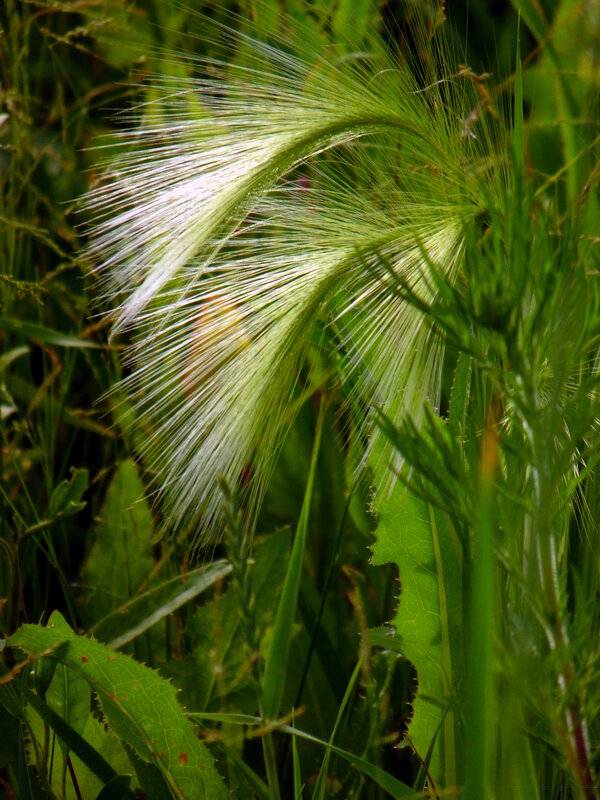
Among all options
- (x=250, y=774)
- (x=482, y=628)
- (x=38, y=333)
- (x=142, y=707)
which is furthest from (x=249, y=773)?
(x=38, y=333)

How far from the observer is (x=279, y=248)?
658 mm

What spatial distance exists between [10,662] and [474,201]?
1.98ft

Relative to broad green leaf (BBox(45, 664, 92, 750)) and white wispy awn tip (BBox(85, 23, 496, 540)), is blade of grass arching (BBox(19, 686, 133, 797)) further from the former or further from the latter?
white wispy awn tip (BBox(85, 23, 496, 540))

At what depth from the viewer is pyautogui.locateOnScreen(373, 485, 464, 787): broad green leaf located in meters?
0.67

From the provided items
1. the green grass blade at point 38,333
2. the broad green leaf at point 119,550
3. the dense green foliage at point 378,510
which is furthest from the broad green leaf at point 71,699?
the green grass blade at point 38,333

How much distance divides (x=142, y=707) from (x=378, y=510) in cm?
26

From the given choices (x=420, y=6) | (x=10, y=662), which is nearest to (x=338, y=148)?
(x=420, y=6)

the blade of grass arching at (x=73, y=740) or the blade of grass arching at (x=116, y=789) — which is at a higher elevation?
the blade of grass arching at (x=73, y=740)

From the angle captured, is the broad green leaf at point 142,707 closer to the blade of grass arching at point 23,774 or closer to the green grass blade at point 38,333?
the blade of grass arching at point 23,774

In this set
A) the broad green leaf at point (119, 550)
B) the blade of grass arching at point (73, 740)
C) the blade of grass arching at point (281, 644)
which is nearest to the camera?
the blade of grass arching at point (281, 644)

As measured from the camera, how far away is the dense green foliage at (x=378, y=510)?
417 mm

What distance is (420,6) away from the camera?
2.69 feet

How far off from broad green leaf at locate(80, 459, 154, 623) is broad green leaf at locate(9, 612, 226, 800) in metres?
0.27

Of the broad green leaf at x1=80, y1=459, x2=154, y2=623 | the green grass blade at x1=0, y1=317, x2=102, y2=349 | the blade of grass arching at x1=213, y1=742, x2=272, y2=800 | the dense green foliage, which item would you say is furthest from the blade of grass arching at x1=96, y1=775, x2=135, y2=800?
the green grass blade at x1=0, y1=317, x2=102, y2=349
